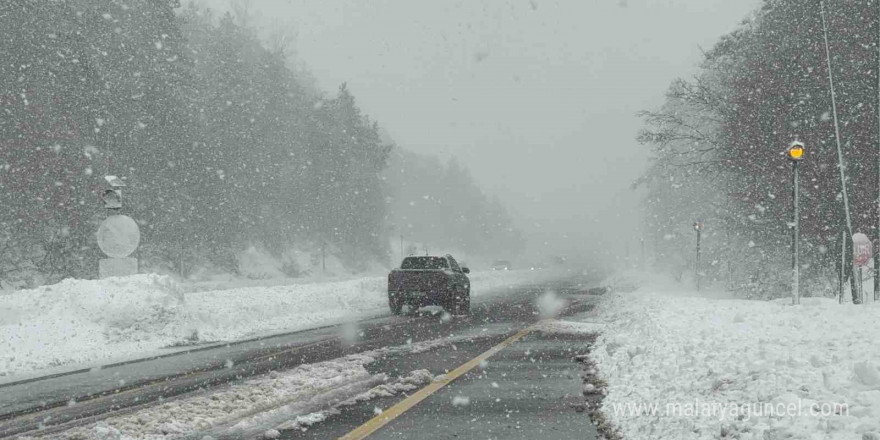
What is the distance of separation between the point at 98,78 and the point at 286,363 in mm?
28630

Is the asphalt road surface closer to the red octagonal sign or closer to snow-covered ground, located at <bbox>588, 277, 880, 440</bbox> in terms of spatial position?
snow-covered ground, located at <bbox>588, 277, 880, 440</bbox>

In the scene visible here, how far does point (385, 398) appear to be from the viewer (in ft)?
24.6

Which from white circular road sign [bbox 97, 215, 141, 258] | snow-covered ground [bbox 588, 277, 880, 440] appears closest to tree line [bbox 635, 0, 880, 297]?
snow-covered ground [bbox 588, 277, 880, 440]

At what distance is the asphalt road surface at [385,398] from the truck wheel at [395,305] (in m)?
5.59

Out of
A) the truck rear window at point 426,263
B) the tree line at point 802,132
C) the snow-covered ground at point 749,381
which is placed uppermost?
the tree line at point 802,132

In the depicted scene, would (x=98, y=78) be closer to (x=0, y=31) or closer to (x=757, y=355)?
(x=0, y=31)

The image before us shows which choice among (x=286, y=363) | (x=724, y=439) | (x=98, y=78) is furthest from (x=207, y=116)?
(x=724, y=439)

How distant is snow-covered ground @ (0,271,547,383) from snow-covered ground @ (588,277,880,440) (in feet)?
26.9

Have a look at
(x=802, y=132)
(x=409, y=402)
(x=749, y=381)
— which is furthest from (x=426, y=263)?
(x=749, y=381)

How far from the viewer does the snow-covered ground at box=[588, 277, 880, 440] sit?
4594 mm

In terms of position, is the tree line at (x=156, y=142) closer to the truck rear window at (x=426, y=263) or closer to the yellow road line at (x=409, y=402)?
the truck rear window at (x=426, y=263)

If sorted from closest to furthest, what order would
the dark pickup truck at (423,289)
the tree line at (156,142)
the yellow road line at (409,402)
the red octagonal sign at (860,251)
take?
the yellow road line at (409,402), the red octagonal sign at (860,251), the dark pickup truck at (423,289), the tree line at (156,142)

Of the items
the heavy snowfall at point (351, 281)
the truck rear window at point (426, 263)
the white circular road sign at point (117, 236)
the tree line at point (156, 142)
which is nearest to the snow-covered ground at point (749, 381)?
the heavy snowfall at point (351, 281)

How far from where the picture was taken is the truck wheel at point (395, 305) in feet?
67.2
